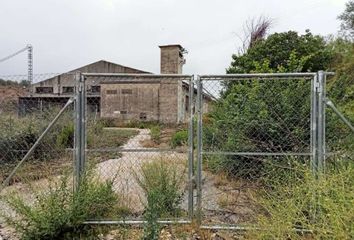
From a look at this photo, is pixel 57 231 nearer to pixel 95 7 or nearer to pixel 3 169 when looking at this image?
pixel 3 169

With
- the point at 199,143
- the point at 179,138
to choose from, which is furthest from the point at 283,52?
the point at 199,143

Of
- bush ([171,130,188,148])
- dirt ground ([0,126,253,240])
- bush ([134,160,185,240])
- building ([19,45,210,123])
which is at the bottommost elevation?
dirt ground ([0,126,253,240])

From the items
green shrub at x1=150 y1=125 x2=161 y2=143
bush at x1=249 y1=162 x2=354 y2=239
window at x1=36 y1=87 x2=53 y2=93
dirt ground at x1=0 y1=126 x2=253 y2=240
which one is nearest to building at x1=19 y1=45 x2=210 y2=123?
window at x1=36 y1=87 x2=53 y2=93

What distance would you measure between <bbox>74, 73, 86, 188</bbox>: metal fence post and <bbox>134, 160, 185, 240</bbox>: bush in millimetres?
845

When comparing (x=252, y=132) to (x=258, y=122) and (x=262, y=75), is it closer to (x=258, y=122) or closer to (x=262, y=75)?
(x=258, y=122)

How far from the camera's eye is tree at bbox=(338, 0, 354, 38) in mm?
17859

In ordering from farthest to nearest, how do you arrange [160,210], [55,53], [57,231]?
[55,53], [160,210], [57,231]

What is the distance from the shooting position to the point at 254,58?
42.7 ft

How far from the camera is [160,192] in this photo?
411 centimetres

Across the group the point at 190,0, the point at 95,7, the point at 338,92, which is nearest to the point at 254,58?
the point at 190,0

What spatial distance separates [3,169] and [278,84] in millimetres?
5466

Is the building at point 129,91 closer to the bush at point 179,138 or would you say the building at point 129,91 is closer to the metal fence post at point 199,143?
the bush at point 179,138

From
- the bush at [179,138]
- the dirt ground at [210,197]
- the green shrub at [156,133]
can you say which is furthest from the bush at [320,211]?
the bush at [179,138]

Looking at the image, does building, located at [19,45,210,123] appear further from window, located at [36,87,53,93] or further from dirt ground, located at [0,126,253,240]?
dirt ground, located at [0,126,253,240]
